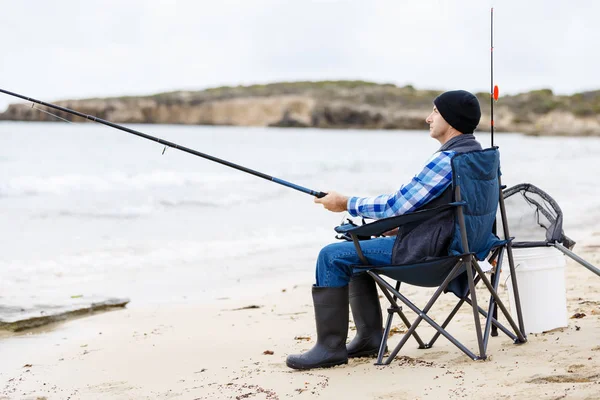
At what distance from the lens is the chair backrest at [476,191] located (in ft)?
10.0

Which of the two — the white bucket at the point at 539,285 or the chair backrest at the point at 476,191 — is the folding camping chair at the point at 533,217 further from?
the chair backrest at the point at 476,191

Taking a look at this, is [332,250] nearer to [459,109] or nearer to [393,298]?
[393,298]

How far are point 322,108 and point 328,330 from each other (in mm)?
65724

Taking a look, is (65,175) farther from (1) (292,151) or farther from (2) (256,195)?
(1) (292,151)

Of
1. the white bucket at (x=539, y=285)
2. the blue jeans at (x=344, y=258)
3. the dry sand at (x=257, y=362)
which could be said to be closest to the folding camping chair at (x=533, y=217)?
the white bucket at (x=539, y=285)

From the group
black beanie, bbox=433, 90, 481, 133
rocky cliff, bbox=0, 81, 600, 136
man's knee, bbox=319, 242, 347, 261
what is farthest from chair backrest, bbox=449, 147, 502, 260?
rocky cliff, bbox=0, 81, 600, 136

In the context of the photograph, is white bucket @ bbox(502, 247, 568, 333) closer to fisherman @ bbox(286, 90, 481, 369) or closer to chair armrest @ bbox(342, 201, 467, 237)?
fisherman @ bbox(286, 90, 481, 369)

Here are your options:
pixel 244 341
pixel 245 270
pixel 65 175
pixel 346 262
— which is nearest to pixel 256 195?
pixel 65 175

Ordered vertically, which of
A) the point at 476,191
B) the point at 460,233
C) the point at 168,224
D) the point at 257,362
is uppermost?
the point at 476,191

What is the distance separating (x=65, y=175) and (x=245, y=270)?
11.9m

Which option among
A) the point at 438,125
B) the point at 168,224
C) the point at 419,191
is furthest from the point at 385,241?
the point at 168,224

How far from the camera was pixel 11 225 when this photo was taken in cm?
1043

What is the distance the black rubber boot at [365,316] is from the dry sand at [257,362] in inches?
2.4

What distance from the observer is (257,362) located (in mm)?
3645
